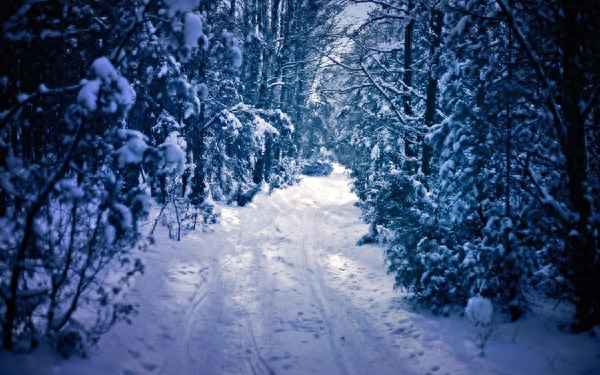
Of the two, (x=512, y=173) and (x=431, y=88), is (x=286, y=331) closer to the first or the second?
(x=512, y=173)

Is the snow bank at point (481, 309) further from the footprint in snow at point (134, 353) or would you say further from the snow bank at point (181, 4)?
the snow bank at point (181, 4)

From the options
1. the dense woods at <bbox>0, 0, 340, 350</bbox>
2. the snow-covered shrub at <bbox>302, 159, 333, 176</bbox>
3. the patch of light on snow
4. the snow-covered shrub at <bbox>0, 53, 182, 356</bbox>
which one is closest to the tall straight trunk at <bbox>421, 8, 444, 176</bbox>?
the dense woods at <bbox>0, 0, 340, 350</bbox>

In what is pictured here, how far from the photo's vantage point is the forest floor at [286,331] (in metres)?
4.75

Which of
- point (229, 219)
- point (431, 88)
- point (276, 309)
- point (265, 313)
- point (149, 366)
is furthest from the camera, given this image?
point (229, 219)

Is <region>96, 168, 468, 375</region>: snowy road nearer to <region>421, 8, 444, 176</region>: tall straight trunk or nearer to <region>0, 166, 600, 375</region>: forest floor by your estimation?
<region>0, 166, 600, 375</region>: forest floor

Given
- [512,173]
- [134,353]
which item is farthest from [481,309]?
[134,353]

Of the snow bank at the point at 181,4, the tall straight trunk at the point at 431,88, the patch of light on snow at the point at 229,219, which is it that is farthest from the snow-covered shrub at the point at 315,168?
the snow bank at the point at 181,4

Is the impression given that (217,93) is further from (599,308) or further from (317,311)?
(599,308)

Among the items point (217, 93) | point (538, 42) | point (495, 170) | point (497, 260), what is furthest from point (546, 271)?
point (217, 93)

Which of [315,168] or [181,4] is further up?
[181,4]

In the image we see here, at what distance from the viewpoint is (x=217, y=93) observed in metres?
17.3

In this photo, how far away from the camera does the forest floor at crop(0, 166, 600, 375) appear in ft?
15.6

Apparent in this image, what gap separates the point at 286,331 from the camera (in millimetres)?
6059

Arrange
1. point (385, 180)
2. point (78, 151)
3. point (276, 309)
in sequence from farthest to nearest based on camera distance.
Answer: point (385, 180) → point (276, 309) → point (78, 151)
